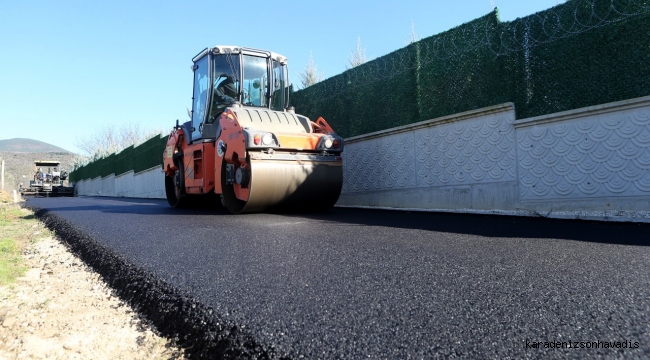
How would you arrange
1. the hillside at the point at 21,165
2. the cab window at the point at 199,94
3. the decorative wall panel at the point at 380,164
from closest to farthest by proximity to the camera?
the cab window at the point at 199,94
the decorative wall panel at the point at 380,164
the hillside at the point at 21,165

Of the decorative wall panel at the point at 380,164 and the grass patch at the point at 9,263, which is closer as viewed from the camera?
the grass patch at the point at 9,263

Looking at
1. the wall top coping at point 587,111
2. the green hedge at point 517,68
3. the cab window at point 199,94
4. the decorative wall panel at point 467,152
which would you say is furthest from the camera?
the cab window at point 199,94

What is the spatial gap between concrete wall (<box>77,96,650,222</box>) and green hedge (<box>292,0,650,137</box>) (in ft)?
0.78

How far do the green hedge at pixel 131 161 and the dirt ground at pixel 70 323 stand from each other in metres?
17.3

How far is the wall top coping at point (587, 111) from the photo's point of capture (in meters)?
4.97

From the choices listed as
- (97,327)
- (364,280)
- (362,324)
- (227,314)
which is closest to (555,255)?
(364,280)

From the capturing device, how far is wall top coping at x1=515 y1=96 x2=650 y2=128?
497cm

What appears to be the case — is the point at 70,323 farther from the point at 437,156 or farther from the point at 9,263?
the point at 437,156

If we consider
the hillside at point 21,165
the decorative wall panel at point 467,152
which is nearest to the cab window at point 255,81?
the decorative wall panel at point 467,152

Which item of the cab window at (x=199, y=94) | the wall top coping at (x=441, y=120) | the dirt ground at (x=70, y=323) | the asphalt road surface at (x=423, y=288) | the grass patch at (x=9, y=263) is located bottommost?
the dirt ground at (x=70, y=323)

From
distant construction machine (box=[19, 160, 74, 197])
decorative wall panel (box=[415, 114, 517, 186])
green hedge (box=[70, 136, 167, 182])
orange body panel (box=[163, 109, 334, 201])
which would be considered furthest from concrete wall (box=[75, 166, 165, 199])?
decorative wall panel (box=[415, 114, 517, 186])

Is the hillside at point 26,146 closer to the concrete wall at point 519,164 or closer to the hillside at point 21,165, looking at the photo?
the hillside at point 21,165

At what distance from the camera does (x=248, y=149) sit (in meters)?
5.79

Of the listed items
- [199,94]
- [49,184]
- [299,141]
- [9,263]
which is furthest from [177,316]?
[49,184]
